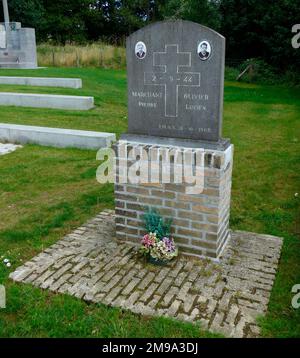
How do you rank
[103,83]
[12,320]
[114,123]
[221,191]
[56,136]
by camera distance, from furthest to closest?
[103,83] → [114,123] → [56,136] → [221,191] → [12,320]

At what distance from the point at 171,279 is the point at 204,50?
213cm

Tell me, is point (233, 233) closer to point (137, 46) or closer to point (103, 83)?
point (137, 46)

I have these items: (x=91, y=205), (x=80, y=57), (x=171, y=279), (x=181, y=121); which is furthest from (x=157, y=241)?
(x=80, y=57)

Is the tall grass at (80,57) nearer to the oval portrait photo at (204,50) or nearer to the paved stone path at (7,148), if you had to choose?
the paved stone path at (7,148)

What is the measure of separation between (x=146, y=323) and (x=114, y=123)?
24.6 ft

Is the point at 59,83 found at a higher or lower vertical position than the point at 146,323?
higher

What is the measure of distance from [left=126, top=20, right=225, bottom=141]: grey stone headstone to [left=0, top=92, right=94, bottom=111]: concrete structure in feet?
24.6

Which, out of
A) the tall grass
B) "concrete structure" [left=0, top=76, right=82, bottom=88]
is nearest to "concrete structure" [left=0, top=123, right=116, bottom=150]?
"concrete structure" [left=0, top=76, right=82, bottom=88]

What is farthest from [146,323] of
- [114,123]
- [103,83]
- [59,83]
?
[103,83]

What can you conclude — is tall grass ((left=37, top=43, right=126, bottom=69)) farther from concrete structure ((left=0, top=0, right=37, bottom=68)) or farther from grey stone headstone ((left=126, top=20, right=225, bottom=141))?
grey stone headstone ((left=126, top=20, right=225, bottom=141))

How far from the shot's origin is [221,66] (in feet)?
12.0

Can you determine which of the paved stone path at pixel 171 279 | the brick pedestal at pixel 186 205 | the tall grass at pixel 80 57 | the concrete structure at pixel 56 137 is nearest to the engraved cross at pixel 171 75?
the brick pedestal at pixel 186 205

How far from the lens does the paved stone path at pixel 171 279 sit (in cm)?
332

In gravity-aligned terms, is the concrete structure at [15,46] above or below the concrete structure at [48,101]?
above
